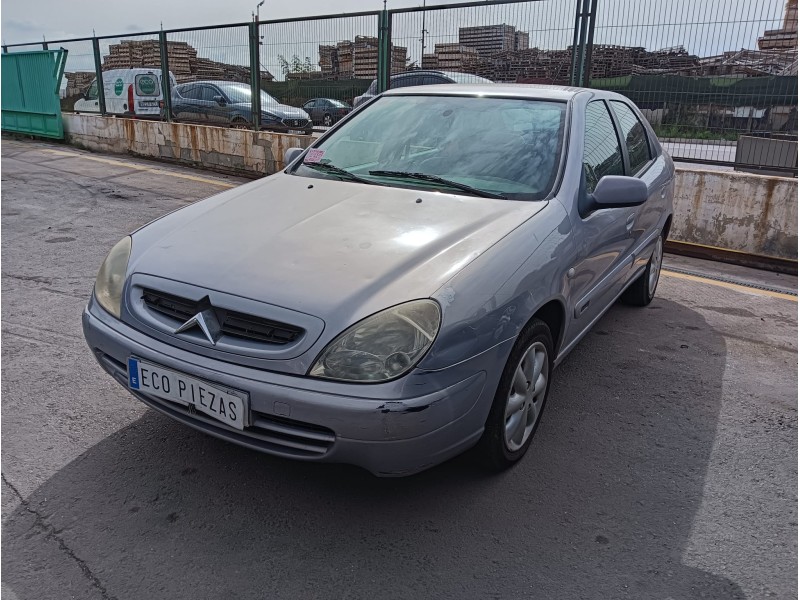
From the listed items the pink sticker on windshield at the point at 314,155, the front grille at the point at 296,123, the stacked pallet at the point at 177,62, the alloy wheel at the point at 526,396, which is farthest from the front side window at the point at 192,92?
the alloy wheel at the point at 526,396

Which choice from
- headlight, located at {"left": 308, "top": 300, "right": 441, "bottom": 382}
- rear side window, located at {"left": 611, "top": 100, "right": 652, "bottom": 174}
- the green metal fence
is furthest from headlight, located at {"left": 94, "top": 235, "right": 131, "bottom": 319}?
the green metal fence

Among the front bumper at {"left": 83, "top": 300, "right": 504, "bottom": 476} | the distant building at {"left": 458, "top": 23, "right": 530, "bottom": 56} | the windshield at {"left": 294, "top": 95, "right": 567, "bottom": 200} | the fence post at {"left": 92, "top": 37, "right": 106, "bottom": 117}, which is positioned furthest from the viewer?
the fence post at {"left": 92, "top": 37, "right": 106, "bottom": 117}

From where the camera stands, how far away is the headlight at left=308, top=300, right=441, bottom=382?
2.13m

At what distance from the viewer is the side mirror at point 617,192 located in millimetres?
3080

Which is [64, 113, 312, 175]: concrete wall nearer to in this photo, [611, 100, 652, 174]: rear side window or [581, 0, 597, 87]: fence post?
[581, 0, 597, 87]: fence post

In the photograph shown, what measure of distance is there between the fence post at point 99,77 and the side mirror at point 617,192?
1401 centimetres

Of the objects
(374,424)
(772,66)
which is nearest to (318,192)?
(374,424)

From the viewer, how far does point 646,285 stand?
4.77 meters

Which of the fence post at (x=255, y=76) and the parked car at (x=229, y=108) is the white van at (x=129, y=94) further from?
the fence post at (x=255, y=76)

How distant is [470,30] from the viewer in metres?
8.34

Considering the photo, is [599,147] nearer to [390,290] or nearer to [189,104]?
[390,290]

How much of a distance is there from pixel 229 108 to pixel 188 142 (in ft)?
3.51

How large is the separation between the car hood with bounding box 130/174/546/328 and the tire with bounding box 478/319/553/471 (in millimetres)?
423

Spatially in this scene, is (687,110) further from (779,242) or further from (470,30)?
(470,30)
